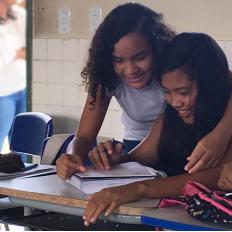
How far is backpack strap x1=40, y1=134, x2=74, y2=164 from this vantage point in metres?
2.82

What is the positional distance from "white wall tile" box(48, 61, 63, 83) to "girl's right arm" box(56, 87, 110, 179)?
951 millimetres

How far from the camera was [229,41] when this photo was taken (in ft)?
10.4

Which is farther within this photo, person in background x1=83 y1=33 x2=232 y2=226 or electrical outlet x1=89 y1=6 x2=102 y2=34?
electrical outlet x1=89 y1=6 x2=102 y2=34

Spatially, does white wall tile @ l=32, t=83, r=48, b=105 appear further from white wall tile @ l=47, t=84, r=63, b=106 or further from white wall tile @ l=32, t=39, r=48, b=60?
white wall tile @ l=32, t=39, r=48, b=60

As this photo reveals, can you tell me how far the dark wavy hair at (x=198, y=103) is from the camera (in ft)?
8.11

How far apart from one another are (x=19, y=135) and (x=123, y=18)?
0.99 m

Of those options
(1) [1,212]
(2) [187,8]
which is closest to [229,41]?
(2) [187,8]

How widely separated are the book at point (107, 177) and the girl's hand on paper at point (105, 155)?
44 mm

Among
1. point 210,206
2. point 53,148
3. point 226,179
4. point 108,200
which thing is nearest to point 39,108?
point 53,148

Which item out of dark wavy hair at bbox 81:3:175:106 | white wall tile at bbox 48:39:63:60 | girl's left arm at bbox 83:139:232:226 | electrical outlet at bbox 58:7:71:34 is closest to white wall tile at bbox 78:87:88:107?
white wall tile at bbox 48:39:63:60

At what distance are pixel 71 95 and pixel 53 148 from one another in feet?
3.40

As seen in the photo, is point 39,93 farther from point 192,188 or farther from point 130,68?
point 192,188

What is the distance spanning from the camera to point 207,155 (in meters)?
2.04

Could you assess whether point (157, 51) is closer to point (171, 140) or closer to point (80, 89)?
point (171, 140)
